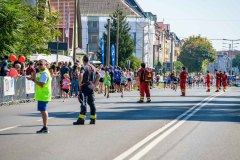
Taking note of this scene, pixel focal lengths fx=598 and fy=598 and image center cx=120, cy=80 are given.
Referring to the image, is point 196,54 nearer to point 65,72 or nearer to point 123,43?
point 123,43

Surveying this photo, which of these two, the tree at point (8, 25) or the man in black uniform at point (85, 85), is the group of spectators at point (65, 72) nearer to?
the tree at point (8, 25)

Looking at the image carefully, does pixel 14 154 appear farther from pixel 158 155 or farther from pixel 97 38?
pixel 97 38

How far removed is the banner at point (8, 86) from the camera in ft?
78.2

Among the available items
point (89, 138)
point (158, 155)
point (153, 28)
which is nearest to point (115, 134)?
point (89, 138)

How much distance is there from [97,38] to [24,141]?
3988 inches

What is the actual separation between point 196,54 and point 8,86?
119 m

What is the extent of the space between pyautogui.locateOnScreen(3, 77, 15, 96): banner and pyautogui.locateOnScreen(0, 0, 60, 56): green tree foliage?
9.05 metres

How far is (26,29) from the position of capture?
138 ft

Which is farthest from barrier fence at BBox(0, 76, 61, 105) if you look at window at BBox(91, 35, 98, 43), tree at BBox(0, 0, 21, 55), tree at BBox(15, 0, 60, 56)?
window at BBox(91, 35, 98, 43)

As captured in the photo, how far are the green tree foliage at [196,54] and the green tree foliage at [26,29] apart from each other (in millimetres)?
92236

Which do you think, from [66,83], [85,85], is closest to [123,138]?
[85,85]

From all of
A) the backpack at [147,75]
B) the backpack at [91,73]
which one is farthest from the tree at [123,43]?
the backpack at [91,73]

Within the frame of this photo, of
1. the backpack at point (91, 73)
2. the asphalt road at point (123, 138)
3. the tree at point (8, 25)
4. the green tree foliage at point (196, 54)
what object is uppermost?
the green tree foliage at point (196, 54)

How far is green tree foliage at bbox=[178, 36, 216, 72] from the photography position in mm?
140250
